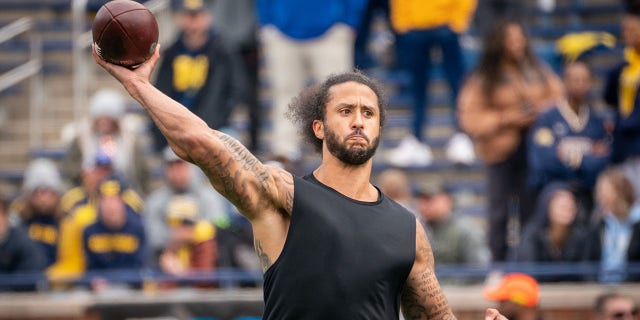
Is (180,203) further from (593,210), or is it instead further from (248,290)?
(593,210)

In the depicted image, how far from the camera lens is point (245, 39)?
37.2 feet

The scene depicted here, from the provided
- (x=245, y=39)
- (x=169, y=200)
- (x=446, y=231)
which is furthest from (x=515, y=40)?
(x=169, y=200)

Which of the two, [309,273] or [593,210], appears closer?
[309,273]

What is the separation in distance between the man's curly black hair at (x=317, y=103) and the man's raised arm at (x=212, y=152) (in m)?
0.40

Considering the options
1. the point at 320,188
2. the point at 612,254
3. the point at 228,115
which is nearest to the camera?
the point at 320,188

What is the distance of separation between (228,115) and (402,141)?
180 centimetres

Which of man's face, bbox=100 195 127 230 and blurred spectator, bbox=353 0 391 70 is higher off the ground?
blurred spectator, bbox=353 0 391 70

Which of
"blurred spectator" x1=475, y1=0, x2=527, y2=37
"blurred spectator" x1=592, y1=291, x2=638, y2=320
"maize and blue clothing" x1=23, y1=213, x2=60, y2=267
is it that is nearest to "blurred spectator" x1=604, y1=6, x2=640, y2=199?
"blurred spectator" x1=592, y1=291, x2=638, y2=320

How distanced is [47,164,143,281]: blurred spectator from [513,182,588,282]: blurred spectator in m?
3.09

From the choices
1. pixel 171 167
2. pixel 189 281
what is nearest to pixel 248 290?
pixel 189 281

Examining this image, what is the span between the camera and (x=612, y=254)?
919 cm

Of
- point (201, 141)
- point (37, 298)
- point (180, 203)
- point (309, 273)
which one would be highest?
point (201, 141)

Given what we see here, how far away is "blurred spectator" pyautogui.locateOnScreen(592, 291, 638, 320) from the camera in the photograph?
8.05 m

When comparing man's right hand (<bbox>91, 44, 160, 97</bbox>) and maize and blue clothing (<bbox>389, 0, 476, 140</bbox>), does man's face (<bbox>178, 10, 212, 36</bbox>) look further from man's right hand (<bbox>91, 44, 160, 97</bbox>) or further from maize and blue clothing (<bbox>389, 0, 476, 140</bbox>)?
man's right hand (<bbox>91, 44, 160, 97</bbox>)
